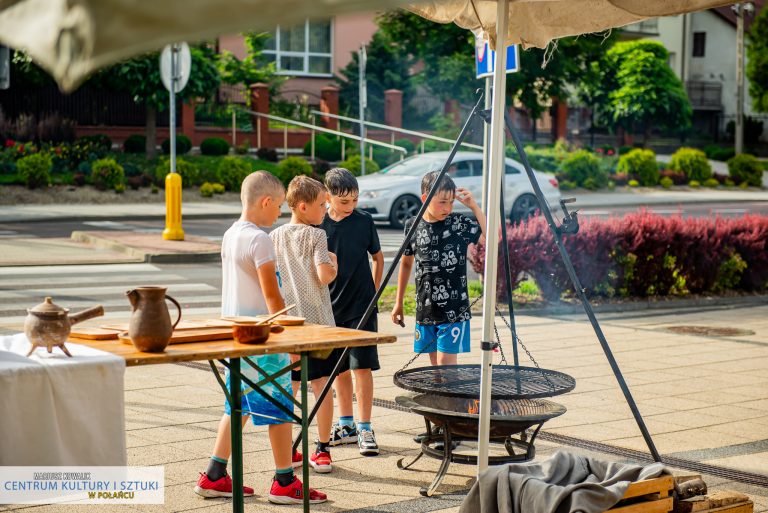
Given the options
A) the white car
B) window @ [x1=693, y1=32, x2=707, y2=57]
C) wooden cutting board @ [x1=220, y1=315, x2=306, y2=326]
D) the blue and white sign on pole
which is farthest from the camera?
window @ [x1=693, y1=32, x2=707, y2=57]

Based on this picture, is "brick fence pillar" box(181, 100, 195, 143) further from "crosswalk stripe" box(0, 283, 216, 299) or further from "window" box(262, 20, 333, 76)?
"crosswalk stripe" box(0, 283, 216, 299)

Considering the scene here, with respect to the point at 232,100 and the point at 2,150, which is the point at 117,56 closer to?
the point at 2,150

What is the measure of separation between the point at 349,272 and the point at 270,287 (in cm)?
127

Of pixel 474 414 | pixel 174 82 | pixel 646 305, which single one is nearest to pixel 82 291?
pixel 174 82

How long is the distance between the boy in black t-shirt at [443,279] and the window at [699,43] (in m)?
57.8

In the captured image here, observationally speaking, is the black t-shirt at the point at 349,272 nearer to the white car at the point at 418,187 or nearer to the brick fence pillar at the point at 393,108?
the white car at the point at 418,187

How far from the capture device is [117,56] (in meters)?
2.38

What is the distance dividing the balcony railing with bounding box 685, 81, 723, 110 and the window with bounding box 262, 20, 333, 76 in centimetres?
2187

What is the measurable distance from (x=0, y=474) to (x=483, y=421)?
7.17ft

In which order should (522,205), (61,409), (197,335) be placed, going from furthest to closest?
(522,205), (197,335), (61,409)

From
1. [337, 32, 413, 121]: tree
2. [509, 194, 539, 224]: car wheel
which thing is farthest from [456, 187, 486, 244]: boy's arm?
[337, 32, 413, 121]: tree

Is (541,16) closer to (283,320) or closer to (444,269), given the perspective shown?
(444,269)

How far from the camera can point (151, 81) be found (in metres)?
33.2

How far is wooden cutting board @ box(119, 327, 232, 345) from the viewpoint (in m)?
4.83
